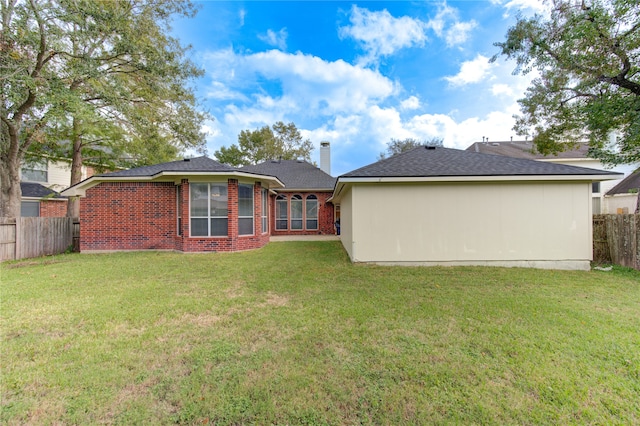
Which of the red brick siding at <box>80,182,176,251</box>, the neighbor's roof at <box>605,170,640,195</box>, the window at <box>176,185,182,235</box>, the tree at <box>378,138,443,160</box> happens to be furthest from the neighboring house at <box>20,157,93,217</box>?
the neighbor's roof at <box>605,170,640,195</box>

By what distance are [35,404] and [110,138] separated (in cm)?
1527

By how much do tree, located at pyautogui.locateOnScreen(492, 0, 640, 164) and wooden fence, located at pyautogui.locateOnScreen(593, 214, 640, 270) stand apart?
2.45 m

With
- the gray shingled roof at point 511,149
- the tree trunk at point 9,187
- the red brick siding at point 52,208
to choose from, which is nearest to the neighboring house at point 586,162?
the gray shingled roof at point 511,149

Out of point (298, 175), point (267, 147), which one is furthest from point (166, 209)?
point (267, 147)

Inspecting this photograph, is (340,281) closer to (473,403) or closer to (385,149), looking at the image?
(473,403)

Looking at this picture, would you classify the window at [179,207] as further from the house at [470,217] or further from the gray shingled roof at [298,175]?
the house at [470,217]

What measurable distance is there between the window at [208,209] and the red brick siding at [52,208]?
46.1 ft

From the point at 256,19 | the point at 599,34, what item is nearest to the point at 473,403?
the point at 599,34

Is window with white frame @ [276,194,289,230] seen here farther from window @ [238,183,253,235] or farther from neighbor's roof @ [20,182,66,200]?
neighbor's roof @ [20,182,66,200]

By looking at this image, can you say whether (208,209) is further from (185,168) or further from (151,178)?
(151,178)

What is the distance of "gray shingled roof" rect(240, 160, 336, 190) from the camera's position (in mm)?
14555

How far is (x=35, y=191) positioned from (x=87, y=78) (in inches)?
480

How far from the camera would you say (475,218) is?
679cm

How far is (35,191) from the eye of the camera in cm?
1497
